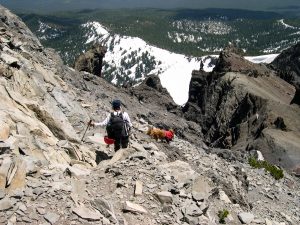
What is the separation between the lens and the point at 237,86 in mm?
84625

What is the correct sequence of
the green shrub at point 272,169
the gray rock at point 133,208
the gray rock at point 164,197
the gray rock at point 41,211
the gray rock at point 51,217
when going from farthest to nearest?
1. the green shrub at point 272,169
2. the gray rock at point 164,197
3. the gray rock at point 133,208
4. the gray rock at point 41,211
5. the gray rock at point 51,217

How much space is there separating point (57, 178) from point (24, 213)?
214 centimetres

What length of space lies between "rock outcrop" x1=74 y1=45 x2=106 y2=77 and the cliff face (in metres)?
19.6

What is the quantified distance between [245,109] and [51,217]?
64845 mm

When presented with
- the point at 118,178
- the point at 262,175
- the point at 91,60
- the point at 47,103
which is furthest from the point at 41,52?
the point at 91,60

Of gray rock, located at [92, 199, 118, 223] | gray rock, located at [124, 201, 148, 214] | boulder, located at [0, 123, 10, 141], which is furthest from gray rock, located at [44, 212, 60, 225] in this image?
boulder, located at [0, 123, 10, 141]

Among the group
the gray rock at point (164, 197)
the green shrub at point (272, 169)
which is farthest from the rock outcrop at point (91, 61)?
the gray rock at point (164, 197)

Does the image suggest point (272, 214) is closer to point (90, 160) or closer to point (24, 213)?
point (90, 160)

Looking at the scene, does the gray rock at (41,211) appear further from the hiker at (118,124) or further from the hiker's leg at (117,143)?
the hiker's leg at (117,143)

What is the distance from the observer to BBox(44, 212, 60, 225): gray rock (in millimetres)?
12659

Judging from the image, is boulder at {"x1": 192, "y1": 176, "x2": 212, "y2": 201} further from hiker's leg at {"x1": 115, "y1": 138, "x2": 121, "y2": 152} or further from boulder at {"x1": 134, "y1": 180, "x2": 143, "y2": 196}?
hiker's leg at {"x1": 115, "y1": 138, "x2": 121, "y2": 152}

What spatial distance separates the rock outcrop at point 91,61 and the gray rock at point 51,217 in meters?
81.8

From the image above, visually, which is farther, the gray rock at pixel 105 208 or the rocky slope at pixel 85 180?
the gray rock at pixel 105 208

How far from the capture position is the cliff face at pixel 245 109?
54844mm
